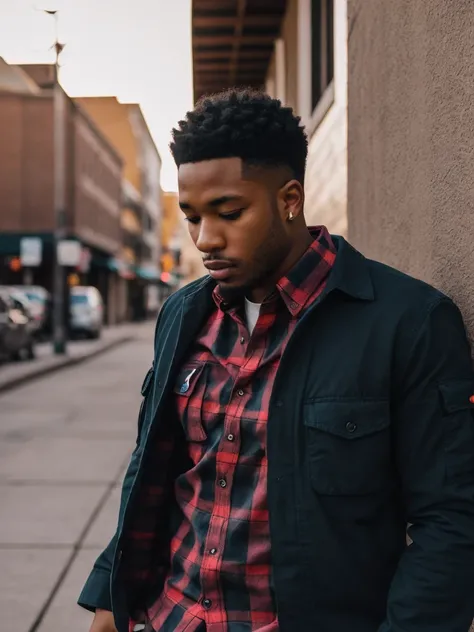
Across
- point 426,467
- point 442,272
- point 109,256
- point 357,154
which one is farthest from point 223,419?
point 109,256

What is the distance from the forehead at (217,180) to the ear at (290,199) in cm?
7

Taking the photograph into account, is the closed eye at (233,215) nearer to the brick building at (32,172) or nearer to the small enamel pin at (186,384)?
the small enamel pin at (186,384)

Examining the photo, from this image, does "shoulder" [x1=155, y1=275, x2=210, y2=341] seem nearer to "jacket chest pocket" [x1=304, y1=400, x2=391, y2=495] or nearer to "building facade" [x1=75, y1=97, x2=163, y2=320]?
"jacket chest pocket" [x1=304, y1=400, x2=391, y2=495]

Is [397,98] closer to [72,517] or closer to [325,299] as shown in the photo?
[325,299]

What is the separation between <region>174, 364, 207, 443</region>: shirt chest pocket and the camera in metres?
1.70

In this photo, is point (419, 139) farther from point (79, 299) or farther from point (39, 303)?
point (79, 299)

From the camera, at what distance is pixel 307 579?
1.48 m

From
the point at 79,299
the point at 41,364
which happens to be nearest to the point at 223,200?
the point at 41,364

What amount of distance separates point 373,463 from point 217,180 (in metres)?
0.61

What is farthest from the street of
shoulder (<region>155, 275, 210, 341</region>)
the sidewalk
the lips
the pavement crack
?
the lips

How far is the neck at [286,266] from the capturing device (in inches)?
65.2

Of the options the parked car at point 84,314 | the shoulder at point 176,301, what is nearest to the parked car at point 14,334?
the parked car at point 84,314

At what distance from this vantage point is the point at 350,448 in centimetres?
148

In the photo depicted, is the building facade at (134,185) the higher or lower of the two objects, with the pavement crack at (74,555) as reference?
higher
